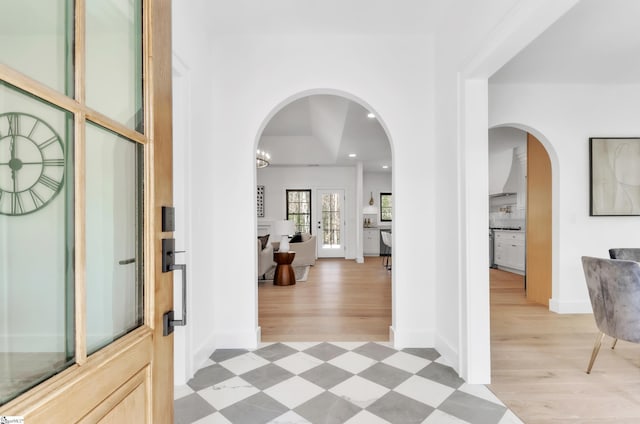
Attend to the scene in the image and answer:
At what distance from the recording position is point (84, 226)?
705mm

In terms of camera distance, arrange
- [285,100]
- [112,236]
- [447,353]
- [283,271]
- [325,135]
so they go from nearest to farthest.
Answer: [112,236] → [447,353] → [285,100] → [283,271] → [325,135]

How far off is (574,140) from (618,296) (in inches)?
95.3

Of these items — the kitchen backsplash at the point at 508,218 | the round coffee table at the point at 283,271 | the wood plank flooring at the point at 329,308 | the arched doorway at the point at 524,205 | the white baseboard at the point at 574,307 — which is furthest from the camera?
the kitchen backsplash at the point at 508,218

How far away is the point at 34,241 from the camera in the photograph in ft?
2.02

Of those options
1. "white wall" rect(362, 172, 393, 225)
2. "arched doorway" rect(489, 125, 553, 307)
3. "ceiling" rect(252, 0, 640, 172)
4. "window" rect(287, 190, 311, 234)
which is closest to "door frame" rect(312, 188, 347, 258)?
"window" rect(287, 190, 311, 234)

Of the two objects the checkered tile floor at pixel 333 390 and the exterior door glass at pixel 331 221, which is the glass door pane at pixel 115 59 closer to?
the checkered tile floor at pixel 333 390

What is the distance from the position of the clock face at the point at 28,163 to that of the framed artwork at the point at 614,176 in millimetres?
4877

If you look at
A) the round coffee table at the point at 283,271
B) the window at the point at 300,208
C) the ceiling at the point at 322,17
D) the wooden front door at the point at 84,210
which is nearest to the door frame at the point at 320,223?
the window at the point at 300,208

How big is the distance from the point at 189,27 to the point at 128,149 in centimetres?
183

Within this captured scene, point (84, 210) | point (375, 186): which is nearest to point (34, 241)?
point (84, 210)

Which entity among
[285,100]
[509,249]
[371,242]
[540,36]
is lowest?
[371,242]

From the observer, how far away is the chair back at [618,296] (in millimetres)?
2051

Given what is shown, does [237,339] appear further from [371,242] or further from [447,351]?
[371,242]

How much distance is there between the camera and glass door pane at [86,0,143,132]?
2.47 ft
